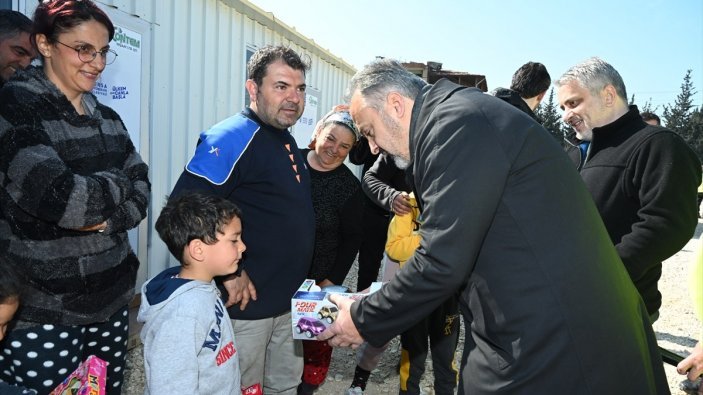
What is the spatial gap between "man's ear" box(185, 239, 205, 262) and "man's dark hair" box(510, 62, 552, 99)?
9.32 ft

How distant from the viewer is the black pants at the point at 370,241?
155 inches

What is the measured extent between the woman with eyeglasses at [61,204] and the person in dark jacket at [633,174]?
2.32 metres

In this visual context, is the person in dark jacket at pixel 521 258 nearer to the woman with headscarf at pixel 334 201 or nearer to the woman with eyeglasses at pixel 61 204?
the woman with eyeglasses at pixel 61 204

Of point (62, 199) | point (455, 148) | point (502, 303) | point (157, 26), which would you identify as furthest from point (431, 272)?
point (157, 26)

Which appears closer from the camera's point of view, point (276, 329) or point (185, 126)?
point (276, 329)

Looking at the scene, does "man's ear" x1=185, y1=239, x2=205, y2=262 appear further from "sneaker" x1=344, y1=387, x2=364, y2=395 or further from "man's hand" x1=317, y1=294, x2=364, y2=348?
"sneaker" x1=344, y1=387, x2=364, y2=395

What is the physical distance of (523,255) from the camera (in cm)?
132

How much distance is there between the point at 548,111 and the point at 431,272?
4692cm

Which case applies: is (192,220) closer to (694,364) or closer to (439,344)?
(439,344)

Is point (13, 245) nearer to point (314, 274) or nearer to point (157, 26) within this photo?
point (314, 274)

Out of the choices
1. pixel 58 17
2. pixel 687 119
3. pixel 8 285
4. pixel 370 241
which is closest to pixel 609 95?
pixel 370 241

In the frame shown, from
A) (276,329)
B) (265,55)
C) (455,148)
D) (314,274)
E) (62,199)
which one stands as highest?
(265,55)

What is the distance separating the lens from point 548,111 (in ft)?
143

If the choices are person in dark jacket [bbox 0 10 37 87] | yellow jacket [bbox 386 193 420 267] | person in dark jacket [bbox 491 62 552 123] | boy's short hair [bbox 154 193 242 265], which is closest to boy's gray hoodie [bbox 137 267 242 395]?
boy's short hair [bbox 154 193 242 265]
